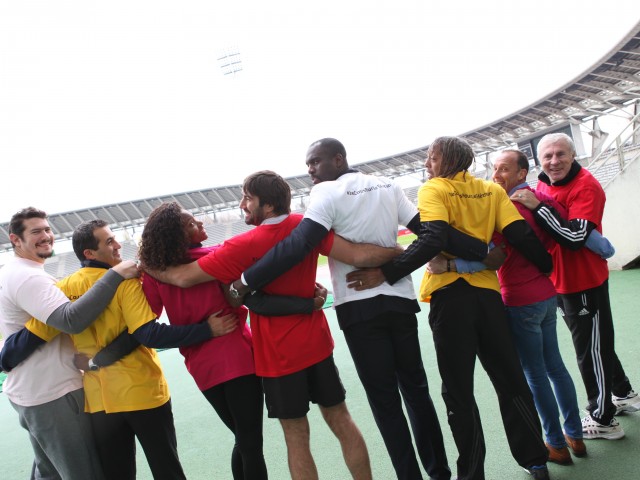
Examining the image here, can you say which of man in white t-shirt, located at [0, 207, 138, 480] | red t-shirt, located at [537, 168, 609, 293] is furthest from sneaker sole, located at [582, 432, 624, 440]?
man in white t-shirt, located at [0, 207, 138, 480]

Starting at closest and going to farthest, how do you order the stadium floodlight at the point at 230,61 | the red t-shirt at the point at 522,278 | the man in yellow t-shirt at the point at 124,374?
the man in yellow t-shirt at the point at 124,374 < the red t-shirt at the point at 522,278 < the stadium floodlight at the point at 230,61

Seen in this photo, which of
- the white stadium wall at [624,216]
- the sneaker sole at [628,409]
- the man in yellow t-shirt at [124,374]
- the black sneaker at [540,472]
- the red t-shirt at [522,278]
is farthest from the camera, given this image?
the white stadium wall at [624,216]

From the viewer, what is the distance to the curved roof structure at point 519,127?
23016 millimetres

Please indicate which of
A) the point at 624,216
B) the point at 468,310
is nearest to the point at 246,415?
the point at 468,310

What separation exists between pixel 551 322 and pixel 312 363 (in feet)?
4.26

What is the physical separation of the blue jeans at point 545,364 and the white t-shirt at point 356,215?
627 mm

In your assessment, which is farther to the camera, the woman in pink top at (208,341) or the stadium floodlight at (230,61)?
the stadium floodlight at (230,61)

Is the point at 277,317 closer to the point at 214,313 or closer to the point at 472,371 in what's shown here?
the point at 214,313

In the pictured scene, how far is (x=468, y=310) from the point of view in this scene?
2080 millimetres

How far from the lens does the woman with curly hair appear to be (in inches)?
78.6

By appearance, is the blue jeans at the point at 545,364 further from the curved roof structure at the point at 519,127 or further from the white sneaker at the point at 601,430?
the curved roof structure at the point at 519,127

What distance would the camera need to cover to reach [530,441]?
6.95 feet

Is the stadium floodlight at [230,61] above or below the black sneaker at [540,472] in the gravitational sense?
above

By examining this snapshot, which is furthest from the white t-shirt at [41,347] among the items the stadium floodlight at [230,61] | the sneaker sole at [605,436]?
the stadium floodlight at [230,61]
